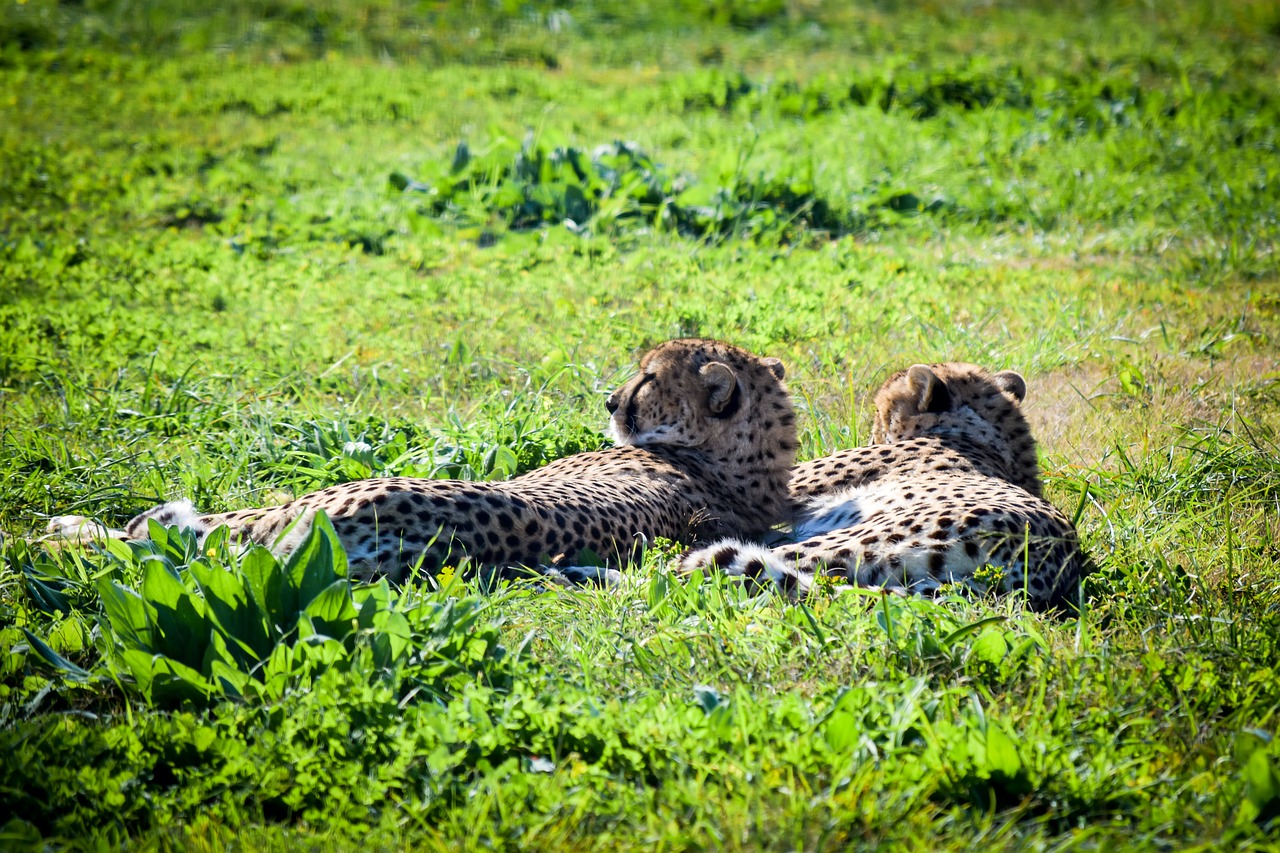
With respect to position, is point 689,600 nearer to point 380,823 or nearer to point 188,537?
point 380,823

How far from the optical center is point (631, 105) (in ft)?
42.6

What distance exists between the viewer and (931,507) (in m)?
4.11

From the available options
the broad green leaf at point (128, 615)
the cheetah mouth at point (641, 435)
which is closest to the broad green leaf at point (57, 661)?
the broad green leaf at point (128, 615)

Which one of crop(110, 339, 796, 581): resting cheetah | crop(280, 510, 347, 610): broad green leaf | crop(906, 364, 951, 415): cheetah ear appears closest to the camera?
crop(280, 510, 347, 610): broad green leaf

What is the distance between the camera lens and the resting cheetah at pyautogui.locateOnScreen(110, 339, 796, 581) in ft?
12.5

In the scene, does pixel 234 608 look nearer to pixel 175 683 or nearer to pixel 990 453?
pixel 175 683

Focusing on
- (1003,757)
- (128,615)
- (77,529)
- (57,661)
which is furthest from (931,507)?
Answer: (77,529)

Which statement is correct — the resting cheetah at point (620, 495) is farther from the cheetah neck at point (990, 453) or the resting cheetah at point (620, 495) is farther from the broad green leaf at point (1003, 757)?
the broad green leaf at point (1003, 757)

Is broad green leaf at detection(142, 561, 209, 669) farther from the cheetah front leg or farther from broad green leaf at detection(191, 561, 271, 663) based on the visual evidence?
the cheetah front leg

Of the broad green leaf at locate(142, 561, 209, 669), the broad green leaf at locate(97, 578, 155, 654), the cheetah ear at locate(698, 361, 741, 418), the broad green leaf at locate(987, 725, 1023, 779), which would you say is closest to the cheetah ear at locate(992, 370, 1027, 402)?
the cheetah ear at locate(698, 361, 741, 418)

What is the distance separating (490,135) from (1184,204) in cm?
587

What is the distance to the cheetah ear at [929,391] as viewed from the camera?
5164 mm

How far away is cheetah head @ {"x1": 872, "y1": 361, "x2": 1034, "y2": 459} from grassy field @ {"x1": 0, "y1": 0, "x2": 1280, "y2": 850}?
0.32m

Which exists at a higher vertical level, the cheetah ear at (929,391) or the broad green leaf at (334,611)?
the broad green leaf at (334,611)
